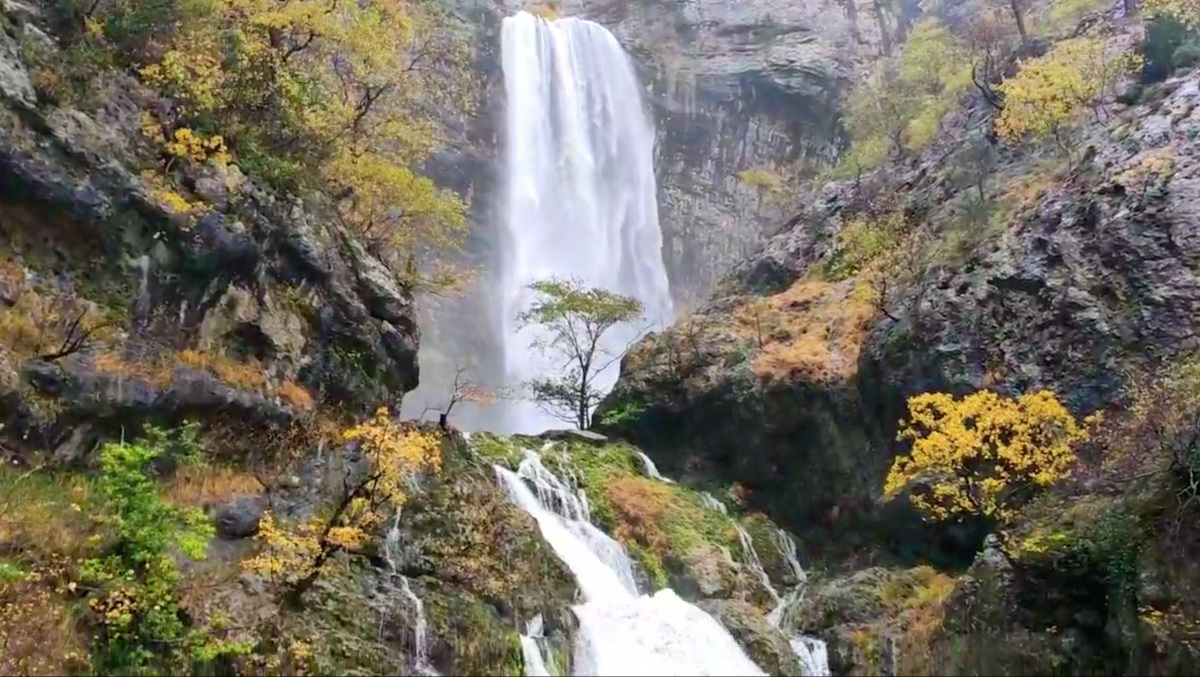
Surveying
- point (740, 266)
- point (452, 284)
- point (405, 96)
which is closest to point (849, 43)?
point (740, 266)

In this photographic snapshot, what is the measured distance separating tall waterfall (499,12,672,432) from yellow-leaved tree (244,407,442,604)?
20770 millimetres

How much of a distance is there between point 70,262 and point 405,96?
1273cm

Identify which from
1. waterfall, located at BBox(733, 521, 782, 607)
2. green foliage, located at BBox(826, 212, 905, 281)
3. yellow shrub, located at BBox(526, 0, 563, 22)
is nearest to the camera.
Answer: waterfall, located at BBox(733, 521, 782, 607)

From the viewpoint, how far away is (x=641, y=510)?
17.6m

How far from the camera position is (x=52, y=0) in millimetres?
14062

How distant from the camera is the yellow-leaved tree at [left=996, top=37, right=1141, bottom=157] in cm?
2019

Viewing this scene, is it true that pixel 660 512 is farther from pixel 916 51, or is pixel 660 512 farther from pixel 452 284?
pixel 916 51

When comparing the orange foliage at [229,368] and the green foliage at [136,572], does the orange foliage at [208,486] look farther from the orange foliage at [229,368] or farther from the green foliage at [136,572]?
the green foliage at [136,572]

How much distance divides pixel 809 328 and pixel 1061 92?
25.0 ft

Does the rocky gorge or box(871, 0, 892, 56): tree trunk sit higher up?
box(871, 0, 892, 56): tree trunk

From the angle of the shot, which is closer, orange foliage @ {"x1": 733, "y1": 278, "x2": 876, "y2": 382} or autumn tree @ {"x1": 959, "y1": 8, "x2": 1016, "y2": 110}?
orange foliage @ {"x1": 733, "y1": 278, "x2": 876, "y2": 382}

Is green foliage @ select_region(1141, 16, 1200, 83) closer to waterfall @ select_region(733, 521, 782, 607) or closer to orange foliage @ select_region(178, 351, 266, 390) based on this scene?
waterfall @ select_region(733, 521, 782, 607)

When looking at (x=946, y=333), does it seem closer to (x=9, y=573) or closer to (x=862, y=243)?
(x=862, y=243)

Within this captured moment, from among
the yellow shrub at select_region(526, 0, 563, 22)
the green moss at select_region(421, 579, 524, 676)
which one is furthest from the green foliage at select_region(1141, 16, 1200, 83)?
the yellow shrub at select_region(526, 0, 563, 22)
